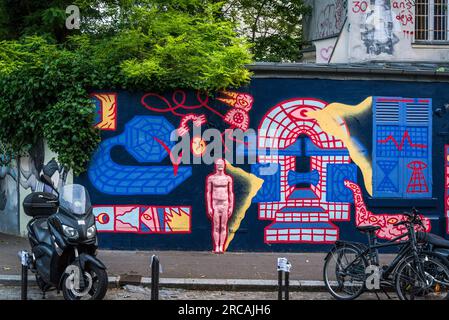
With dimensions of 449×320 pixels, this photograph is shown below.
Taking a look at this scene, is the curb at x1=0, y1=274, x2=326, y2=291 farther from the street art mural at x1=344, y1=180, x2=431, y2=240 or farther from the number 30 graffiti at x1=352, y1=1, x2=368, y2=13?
the number 30 graffiti at x1=352, y1=1, x2=368, y2=13

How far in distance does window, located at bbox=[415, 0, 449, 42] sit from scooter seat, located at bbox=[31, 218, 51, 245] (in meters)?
10.9

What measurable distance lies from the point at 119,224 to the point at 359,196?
430cm

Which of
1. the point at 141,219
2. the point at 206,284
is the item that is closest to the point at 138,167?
the point at 141,219

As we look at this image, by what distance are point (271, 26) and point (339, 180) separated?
40.1 ft

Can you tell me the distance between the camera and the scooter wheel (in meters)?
7.37

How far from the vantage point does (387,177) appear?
1165cm

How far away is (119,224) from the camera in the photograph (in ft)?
37.1

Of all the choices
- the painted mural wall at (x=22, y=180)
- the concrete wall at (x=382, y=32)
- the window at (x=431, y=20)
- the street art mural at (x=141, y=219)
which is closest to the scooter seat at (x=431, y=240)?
the street art mural at (x=141, y=219)

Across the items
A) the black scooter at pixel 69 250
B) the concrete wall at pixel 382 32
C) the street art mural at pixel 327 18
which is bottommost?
the black scooter at pixel 69 250

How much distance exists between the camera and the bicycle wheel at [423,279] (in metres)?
7.72

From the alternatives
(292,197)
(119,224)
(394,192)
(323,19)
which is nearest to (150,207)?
(119,224)

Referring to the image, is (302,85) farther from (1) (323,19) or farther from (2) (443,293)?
(1) (323,19)

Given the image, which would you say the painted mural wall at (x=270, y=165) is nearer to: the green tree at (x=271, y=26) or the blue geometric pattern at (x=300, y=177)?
the blue geometric pattern at (x=300, y=177)

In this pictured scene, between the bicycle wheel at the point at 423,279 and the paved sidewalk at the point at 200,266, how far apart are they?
1.52m
